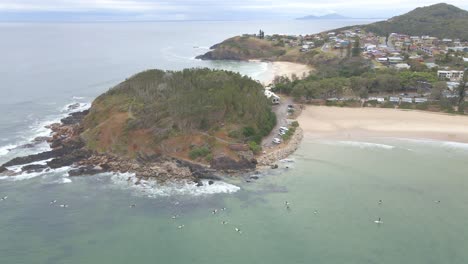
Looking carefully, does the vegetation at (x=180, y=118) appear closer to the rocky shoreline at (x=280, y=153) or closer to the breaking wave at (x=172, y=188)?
the rocky shoreline at (x=280, y=153)

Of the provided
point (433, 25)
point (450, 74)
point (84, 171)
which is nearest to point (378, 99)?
point (450, 74)

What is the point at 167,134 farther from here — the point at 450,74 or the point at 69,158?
the point at 450,74

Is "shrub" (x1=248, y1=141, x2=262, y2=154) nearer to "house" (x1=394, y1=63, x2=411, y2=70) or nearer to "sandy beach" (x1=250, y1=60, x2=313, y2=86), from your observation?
"sandy beach" (x1=250, y1=60, x2=313, y2=86)

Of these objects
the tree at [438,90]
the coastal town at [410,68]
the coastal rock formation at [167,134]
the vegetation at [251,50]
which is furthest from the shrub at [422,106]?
the vegetation at [251,50]

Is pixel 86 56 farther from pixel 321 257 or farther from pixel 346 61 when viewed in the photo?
pixel 321 257

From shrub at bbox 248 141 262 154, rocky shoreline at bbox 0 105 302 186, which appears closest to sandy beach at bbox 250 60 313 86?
shrub at bbox 248 141 262 154
